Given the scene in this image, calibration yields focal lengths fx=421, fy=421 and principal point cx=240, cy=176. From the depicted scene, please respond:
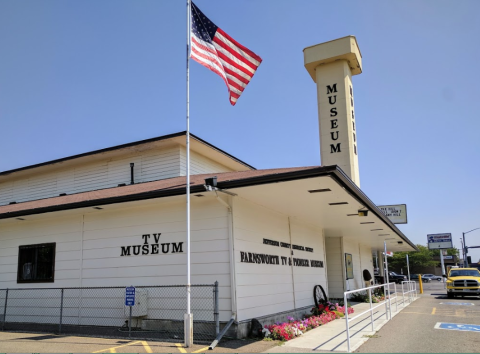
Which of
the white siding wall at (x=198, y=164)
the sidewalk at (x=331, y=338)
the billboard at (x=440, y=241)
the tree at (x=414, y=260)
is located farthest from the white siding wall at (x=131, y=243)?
the tree at (x=414, y=260)

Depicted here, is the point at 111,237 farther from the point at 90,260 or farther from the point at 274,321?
the point at 274,321

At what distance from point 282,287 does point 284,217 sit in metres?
2.24

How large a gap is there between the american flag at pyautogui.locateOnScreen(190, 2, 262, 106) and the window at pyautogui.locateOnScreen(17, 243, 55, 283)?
7532 millimetres

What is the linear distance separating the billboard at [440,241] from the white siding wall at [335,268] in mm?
62576

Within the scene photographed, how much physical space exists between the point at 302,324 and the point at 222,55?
286 inches

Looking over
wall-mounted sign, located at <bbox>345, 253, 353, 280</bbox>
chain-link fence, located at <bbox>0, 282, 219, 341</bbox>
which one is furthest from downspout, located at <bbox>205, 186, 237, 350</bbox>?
wall-mounted sign, located at <bbox>345, 253, 353, 280</bbox>

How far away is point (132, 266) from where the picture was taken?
11.2 meters

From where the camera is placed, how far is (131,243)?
11.3 m

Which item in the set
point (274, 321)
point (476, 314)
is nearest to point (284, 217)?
point (274, 321)

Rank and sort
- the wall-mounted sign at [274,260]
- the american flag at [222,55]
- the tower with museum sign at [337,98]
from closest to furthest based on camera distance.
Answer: the american flag at [222,55] < the wall-mounted sign at [274,260] < the tower with museum sign at [337,98]

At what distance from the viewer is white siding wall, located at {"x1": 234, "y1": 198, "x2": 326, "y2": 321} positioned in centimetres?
1027

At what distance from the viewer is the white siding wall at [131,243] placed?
33.6 feet

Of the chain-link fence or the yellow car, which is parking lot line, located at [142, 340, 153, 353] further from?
the yellow car

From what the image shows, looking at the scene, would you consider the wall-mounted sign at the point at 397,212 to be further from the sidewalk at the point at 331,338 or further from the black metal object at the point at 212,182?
the black metal object at the point at 212,182
